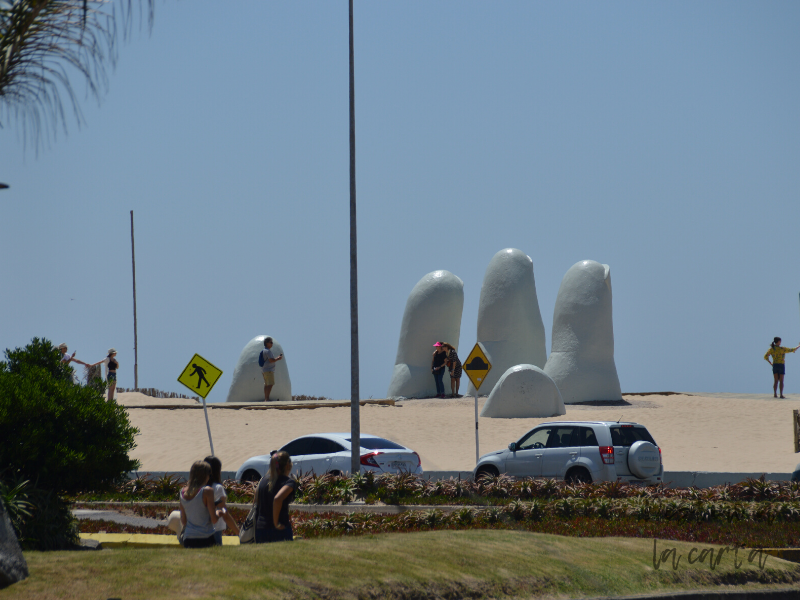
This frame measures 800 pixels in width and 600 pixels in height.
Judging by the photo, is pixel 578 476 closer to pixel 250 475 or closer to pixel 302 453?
pixel 302 453

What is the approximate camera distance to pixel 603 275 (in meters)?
31.3

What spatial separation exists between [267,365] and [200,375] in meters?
13.4

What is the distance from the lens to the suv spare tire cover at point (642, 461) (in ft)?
52.1

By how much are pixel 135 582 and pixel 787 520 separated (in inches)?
373

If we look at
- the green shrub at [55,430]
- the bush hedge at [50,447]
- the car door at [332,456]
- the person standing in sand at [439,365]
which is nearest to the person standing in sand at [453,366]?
the person standing in sand at [439,365]

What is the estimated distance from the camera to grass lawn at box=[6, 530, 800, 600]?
6.73 m

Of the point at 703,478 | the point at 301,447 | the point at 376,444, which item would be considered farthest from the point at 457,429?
the point at 703,478

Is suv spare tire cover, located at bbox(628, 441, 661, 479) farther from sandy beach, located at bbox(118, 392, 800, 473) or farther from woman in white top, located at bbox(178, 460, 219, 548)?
woman in white top, located at bbox(178, 460, 219, 548)

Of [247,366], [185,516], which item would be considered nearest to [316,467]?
[185,516]

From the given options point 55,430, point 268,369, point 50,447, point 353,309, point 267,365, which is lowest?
point 50,447

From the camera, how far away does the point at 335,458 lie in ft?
55.2

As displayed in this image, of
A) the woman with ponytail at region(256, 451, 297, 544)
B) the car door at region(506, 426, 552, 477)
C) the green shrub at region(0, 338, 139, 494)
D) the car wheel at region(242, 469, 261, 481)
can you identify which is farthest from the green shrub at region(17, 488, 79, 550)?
the car door at region(506, 426, 552, 477)

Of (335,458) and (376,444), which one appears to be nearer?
(335,458)

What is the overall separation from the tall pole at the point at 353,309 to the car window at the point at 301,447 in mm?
1116
